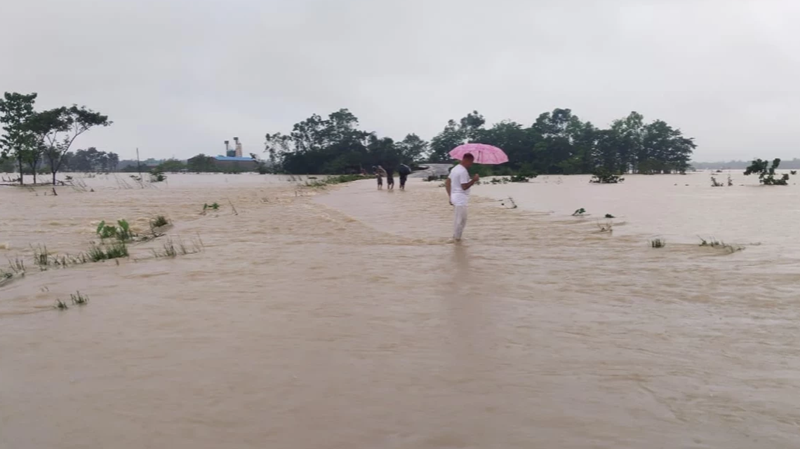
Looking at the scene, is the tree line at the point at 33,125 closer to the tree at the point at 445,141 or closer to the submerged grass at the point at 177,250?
the submerged grass at the point at 177,250

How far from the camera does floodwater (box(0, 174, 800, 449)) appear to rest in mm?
2666

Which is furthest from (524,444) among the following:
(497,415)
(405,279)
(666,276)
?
(666,276)

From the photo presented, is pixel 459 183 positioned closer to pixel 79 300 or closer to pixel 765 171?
pixel 79 300

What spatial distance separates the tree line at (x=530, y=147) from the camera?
75.2m

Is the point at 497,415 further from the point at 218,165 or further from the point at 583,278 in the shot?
the point at 218,165

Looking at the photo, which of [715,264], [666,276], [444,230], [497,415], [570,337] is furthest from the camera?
[444,230]

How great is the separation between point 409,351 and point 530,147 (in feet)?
250

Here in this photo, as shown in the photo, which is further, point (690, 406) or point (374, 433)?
point (690, 406)

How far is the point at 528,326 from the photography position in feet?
14.4

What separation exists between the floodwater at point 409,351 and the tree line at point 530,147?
67.0 m

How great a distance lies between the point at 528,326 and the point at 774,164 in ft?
95.5

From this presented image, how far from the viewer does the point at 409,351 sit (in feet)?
12.4

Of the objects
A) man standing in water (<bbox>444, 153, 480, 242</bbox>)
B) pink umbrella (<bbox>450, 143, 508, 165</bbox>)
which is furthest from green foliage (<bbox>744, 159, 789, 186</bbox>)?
man standing in water (<bbox>444, 153, 480, 242</bbox>)

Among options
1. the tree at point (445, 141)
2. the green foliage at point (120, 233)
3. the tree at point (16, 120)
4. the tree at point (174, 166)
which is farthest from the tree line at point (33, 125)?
the tree at point (174, 166)
